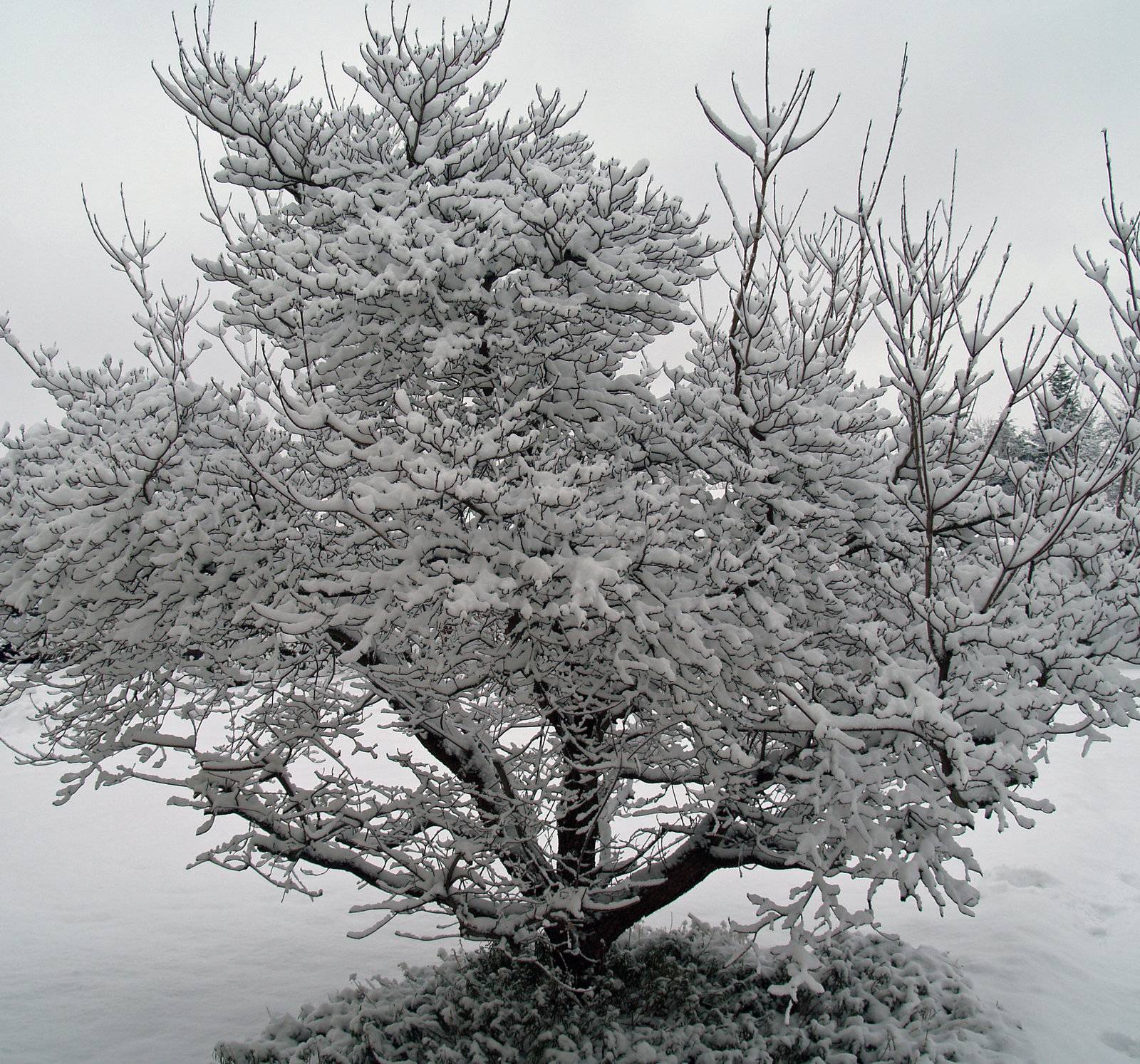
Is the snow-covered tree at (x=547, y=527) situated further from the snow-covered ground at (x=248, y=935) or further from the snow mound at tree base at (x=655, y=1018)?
the snow-covered ground at (x=248, y=935)

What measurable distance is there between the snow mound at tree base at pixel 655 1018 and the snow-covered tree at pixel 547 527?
34.3 inches

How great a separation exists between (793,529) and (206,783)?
3.50m

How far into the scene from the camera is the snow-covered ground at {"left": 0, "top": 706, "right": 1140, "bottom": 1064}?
5918mm

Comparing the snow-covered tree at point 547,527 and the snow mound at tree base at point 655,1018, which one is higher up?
the snow-covered tree at point 547,527

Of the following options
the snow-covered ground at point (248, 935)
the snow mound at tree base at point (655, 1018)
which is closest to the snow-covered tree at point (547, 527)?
the snow mound at tree base at point (655, 1018)

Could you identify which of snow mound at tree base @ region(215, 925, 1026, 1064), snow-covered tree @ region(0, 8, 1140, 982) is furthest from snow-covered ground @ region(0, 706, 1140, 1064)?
snow-covered tree @ region(0, 8, 1140, 982)

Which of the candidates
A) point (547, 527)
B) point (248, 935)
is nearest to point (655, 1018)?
point (547, 527)

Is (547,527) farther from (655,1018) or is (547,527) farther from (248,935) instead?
(248,935)

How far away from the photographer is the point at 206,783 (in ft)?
14.3

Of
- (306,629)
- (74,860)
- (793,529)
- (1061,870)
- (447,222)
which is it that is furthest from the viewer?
(74,860)

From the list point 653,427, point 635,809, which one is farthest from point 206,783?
point 653,427

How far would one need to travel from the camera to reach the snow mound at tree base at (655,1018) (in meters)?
4.95

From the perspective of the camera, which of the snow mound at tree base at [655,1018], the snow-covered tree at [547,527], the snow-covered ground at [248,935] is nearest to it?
the snow-covered tree at [547,527]

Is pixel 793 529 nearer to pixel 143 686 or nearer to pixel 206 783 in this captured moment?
pixel 206 783
